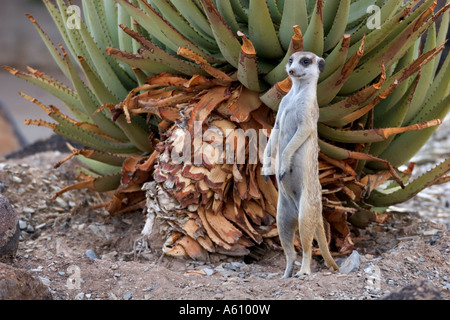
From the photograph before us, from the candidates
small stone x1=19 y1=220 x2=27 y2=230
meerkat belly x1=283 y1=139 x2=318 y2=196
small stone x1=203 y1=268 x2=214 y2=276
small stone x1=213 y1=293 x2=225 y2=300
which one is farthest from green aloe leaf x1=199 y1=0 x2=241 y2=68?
small stone x1=19 y1=220 x2=27 y2=230

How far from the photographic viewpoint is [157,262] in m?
3.40

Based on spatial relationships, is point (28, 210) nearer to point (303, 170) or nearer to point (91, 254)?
point (91, 254)

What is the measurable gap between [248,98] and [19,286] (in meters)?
1.65

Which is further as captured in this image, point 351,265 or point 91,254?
point 91,254

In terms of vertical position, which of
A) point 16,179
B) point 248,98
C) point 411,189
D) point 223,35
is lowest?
point 16,179

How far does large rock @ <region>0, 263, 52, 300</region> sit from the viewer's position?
7.50 feet

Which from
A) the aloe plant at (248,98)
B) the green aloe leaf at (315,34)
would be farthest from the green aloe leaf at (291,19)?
the green aloe leaf at (315,34)

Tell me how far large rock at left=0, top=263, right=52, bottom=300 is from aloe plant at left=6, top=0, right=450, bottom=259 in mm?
1077

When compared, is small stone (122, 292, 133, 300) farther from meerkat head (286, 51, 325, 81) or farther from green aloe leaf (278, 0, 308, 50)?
green aloe leaf (278, 0, 308, 50)

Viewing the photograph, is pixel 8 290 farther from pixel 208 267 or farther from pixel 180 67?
pixel 180 67

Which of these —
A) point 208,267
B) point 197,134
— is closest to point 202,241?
point 208,267

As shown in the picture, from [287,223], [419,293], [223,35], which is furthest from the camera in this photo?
[223,35]

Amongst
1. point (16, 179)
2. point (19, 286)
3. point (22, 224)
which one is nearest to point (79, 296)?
point (19, 286)
